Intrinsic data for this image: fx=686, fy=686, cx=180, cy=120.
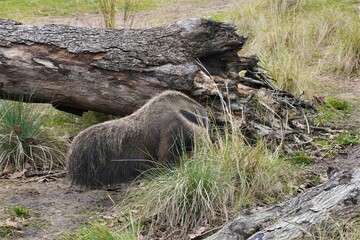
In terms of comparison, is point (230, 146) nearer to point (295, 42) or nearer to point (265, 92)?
point (265, 92)

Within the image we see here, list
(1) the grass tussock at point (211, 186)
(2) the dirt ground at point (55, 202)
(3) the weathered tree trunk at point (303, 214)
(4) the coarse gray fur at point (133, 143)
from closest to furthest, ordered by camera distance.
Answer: (3) the weathered tree trunk at point (303, 214) → (1) the grass tussock at point (211, 186) → (2) the dirt ground at point (55, 202) → (4) the coarse gray fur at point (133, 143)

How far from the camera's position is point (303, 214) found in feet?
13.7

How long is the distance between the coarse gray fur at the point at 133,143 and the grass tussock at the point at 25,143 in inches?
38.6

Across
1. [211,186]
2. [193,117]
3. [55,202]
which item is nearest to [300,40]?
[193,117]

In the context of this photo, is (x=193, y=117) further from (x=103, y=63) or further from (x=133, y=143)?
(x=103, y=63)

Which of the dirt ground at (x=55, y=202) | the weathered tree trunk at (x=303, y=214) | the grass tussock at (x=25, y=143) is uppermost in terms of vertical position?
the weathered tree trunk at (x=303, y=214)

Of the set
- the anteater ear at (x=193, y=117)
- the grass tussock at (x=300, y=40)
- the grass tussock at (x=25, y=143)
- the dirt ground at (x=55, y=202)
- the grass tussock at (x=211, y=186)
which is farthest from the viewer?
the grass tussock at (x=300, y=40)

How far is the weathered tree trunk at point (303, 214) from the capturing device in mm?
4016

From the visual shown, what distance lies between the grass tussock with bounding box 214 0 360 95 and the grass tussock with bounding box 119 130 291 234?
2.69 metres

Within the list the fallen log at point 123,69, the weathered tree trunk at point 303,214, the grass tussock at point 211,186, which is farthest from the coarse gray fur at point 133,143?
the weathered tree trunk at point 303,214

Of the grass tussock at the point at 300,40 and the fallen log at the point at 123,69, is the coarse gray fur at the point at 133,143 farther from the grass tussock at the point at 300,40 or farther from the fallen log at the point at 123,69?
the grass tussock at the point at 300,40

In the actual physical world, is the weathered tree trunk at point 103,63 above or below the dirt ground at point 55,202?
above

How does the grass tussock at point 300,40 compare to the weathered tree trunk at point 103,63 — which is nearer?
the weathered tree trunk at point 103,63

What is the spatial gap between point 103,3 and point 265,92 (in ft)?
8.96
